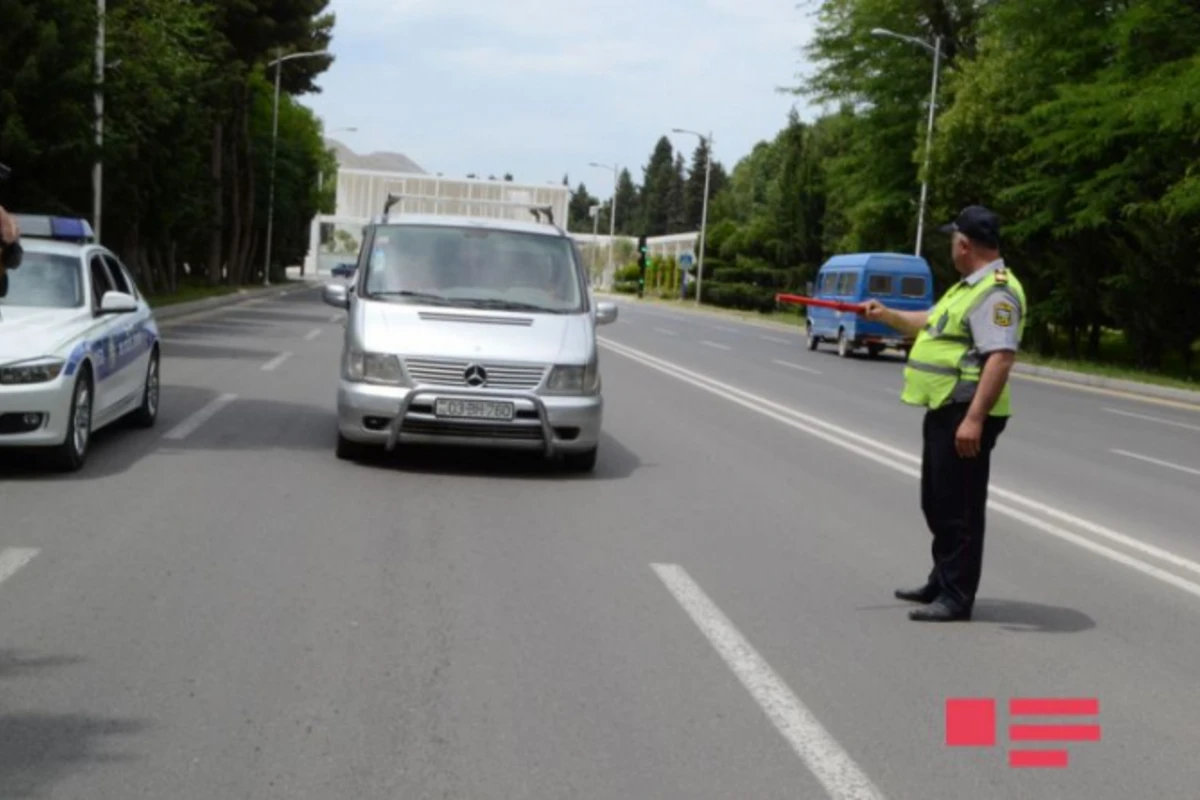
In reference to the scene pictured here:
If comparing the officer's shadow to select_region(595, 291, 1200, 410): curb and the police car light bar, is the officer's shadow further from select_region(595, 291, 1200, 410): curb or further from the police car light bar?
select_region(595, 291, 1200, 410): curb

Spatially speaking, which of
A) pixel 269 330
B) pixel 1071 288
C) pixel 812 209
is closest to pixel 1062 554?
pixel 269 330

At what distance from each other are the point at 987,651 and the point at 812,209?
7411 centimetres

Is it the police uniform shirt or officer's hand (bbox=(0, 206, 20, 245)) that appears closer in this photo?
officer's hand (bbox=(0, 206, 20, 245))

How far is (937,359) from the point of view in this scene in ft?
25.0

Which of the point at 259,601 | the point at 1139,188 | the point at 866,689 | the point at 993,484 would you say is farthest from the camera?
the point at 1139,188

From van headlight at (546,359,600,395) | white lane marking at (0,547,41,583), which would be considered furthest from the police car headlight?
van headlight at (546,359,600,395)

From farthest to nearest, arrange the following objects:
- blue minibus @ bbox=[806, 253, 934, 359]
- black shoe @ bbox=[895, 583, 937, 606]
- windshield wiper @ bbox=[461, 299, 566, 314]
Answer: blue minibus @ bbox=[806, 253, 934, 359] < windshield wiper @ bbox=[461, 299, 566, 314] < black shoe @ bbox=[895, 583, 937, 606]

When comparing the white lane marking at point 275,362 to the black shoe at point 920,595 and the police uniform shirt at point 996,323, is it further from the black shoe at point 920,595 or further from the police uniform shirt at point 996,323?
the police uniform shirt at point 996,323

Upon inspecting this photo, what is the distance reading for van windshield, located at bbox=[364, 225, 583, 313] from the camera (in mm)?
12852

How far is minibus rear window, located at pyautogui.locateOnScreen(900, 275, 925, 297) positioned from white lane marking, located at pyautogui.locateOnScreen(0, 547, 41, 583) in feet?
105

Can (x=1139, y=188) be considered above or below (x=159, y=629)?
above

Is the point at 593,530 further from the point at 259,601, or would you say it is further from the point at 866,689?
the point at 866,689

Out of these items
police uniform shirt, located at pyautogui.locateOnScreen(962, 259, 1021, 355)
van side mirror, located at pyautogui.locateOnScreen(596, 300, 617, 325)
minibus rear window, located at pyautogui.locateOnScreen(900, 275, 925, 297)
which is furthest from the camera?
minibus rear window, located at pyautogui.locateOnScreen(900, 275, 925, 297)

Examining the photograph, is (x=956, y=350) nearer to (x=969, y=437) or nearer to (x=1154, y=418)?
(x=969, y=437)
